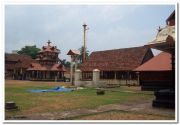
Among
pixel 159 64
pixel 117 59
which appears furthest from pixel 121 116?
pixel 117 59

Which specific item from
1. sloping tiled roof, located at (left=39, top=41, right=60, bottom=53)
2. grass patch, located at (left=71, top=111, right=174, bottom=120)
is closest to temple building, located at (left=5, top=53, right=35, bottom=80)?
sloping tiled roof, located at (left=39, top=41, right=60, bottom=53)

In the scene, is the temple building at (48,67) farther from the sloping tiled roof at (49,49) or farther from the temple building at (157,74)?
the temple building at (157,74)

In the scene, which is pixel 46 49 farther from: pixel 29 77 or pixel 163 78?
pixel 163 78

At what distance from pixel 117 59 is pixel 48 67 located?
19514 mm

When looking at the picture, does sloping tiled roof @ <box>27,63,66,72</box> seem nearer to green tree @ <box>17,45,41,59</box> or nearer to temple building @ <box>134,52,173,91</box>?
temple building @ <box>134,52,173,91</box>

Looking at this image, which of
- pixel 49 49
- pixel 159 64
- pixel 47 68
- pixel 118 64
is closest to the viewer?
pixel 159 64

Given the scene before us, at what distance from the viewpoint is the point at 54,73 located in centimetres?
5094

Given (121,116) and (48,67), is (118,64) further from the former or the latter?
(121,116)

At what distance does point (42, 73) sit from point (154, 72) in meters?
32.0

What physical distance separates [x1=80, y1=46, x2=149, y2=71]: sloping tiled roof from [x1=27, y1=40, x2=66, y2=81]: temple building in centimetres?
1279

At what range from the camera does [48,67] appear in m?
51.4
